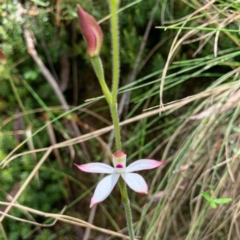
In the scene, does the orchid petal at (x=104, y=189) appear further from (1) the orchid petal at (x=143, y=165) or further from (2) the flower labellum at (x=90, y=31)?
(2) the flower labellum at (x=90, y=31)

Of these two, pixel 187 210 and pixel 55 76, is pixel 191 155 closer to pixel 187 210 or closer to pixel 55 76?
pixel 187 210

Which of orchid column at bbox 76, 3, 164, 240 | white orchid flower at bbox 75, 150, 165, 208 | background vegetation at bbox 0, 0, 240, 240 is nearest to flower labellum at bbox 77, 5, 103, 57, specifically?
orchid column at bbox 76, 3, 164, 240

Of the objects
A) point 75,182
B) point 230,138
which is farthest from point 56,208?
point 230,138

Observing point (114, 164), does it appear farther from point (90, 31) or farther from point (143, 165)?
point (90, 31)

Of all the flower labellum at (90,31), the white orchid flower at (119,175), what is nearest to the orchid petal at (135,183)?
the white orchid flower at (119,175)

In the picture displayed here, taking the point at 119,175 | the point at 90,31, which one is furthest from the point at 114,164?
the point at 90,31

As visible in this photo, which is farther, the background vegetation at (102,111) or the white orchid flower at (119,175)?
the background vegetation at (102,111)
